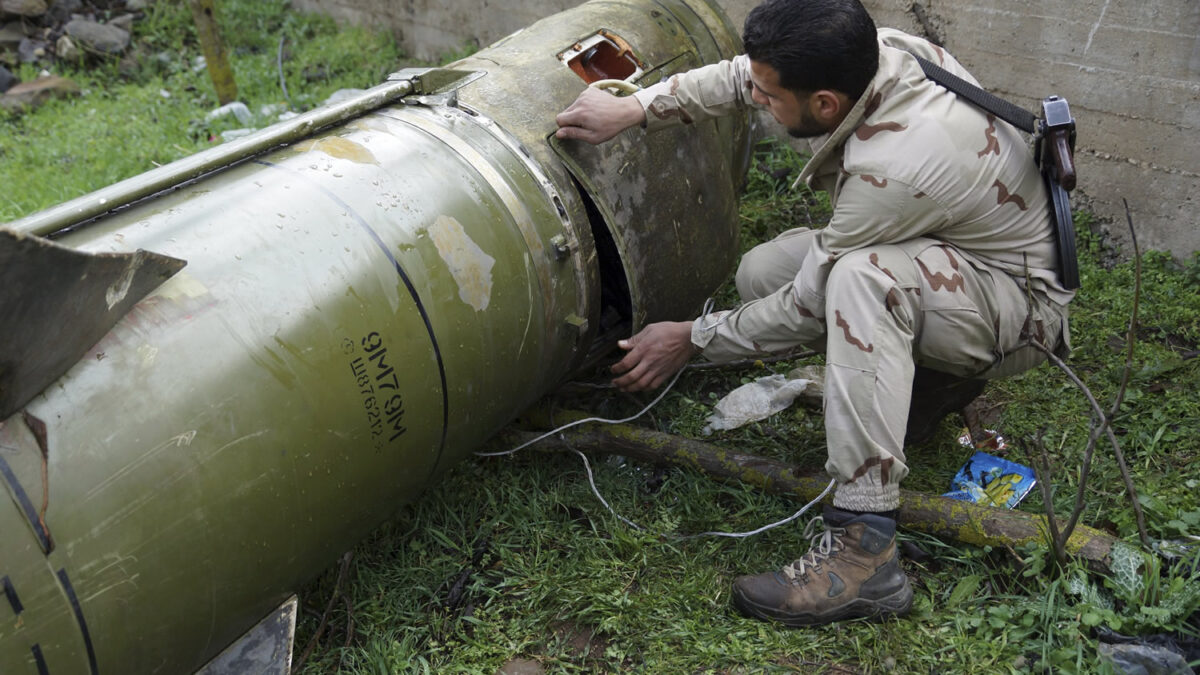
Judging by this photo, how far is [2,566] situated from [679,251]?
1891 mm

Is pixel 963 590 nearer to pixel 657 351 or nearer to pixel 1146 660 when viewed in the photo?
pixel 1146 660

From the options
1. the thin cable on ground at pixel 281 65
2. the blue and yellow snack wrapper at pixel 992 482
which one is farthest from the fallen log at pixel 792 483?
the thin cable on ground at pixel 281 65

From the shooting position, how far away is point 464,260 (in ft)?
7.38

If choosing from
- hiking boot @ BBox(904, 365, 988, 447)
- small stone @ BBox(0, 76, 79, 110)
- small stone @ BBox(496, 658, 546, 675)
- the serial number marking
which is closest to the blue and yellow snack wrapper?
hiking boot @ BBox(904, 365, 988, 447)

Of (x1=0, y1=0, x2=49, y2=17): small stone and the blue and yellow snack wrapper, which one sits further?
(x1=0, y1=0, x2=49, y2=17): small stone

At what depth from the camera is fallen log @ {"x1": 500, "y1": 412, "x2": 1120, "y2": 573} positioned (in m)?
2.35

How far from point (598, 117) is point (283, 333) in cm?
111

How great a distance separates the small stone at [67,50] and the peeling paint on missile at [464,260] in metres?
4.94

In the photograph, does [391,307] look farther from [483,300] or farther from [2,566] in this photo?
[2,566]

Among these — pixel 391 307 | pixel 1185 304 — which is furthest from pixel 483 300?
pixel 1185 304

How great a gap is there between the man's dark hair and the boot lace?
104 centimetres

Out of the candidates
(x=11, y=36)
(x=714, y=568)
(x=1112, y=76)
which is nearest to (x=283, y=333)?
(x=714, y=568)

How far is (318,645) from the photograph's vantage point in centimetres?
240

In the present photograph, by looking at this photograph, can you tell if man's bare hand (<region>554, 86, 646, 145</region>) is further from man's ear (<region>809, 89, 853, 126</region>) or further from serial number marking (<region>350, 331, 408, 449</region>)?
serial number marking (<region>350, 331, 408, 449</region>)
